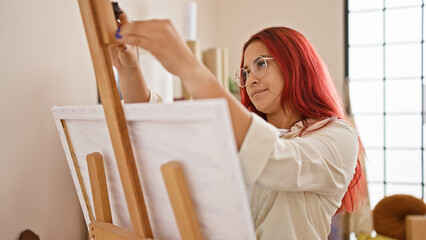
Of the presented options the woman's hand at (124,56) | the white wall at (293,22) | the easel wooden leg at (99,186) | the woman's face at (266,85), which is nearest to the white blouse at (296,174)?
the woman's face at (266,85)

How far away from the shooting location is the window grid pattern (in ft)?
10.2

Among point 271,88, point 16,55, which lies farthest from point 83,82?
point 271,88

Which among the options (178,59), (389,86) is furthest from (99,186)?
(389,86)

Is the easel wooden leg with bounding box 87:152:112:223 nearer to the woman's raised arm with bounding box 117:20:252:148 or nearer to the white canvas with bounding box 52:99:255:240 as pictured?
the white canvas with bounding box 52:99:255:240

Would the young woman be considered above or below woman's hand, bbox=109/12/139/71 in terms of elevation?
below

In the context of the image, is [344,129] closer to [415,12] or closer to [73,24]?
[73,24]

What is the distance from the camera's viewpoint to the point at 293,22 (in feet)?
10.5

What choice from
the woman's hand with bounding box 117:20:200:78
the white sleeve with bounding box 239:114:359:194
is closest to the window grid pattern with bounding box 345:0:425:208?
the white sleeve with bounding box 239:114:359:194

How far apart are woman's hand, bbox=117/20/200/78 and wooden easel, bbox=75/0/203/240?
74 millimetres

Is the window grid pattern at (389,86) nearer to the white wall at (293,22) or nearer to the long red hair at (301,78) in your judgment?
the white wall at (293,22)

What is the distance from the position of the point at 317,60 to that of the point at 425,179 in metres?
2.43

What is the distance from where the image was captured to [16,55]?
4.26 feet

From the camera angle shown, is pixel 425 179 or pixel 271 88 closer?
pixel 271 88

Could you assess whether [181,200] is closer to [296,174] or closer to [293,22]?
[296,174]
